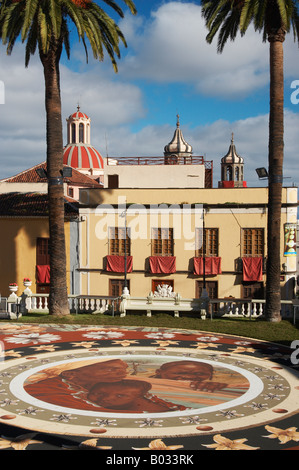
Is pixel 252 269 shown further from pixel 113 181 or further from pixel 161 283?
pixel 113 181

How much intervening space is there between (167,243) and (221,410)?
20.9 metres

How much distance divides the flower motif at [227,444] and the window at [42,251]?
24342 millimetres

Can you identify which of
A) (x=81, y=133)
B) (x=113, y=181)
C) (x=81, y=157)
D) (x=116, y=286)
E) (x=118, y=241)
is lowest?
(x=116, y=286)

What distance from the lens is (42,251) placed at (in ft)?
110

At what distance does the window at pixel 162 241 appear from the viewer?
1292 inches

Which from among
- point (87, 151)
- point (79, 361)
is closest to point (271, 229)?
point (79, 361)

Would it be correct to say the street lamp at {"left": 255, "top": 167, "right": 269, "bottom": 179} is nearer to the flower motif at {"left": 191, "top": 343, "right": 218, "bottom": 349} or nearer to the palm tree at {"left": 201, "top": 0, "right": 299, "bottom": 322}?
the palm tree at {"left": 201, "top": 0, "right": 299, "bottom": 322}

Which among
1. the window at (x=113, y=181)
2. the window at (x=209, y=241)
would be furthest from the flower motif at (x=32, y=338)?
the window at (x=113, y=181)

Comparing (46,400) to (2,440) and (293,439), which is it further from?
(293,439)

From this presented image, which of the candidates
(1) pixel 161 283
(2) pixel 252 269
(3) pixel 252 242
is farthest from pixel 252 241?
(1) pixel 161 283

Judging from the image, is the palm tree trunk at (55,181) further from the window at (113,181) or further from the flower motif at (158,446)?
the flower motif at (158,446)

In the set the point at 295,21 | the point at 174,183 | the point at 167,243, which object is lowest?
the point at 167,243

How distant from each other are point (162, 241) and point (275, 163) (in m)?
11.2

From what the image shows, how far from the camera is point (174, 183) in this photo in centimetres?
3694
